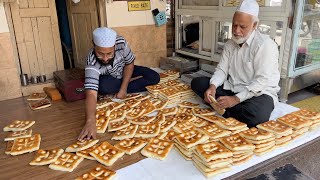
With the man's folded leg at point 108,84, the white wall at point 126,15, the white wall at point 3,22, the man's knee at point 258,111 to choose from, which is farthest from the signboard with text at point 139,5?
the man's knee at point 258,111

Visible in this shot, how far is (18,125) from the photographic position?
8.59 feet

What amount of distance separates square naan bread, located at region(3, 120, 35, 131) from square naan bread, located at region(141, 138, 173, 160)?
4.37ft

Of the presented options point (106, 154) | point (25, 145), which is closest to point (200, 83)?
point (106, 154)

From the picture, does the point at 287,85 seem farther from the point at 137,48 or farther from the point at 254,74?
the point at 137,48

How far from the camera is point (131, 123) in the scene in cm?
257

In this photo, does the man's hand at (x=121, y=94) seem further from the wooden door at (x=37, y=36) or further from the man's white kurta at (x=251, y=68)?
the wooden door at (x=37, y=36)

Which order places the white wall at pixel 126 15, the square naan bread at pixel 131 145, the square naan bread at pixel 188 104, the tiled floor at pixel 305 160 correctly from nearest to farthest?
the tiled floor at pixel 305 160 < the square naan bread at pixel 131 145 < the square naan bread at pixel 188 104 < the white wall at pixel 126 15

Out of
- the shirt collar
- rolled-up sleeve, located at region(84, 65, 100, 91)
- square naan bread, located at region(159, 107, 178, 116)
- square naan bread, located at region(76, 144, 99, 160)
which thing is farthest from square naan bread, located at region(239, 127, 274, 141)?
rolled-up sleeve, located at region(84, 65, 100, 91)

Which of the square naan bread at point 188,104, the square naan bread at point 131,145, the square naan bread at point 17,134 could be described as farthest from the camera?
the square naan bread at point 188,104

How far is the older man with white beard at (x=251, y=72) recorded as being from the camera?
2441 millimetres

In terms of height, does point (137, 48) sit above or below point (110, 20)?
below

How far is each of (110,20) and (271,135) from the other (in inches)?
118

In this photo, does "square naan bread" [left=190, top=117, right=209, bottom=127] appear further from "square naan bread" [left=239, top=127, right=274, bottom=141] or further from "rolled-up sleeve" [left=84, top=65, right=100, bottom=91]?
"rolled-up sleeve" [left=84, top=65, right=100, bottom=91]

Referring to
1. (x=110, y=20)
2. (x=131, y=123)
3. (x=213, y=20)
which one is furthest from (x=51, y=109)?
(x=213, y=20)
